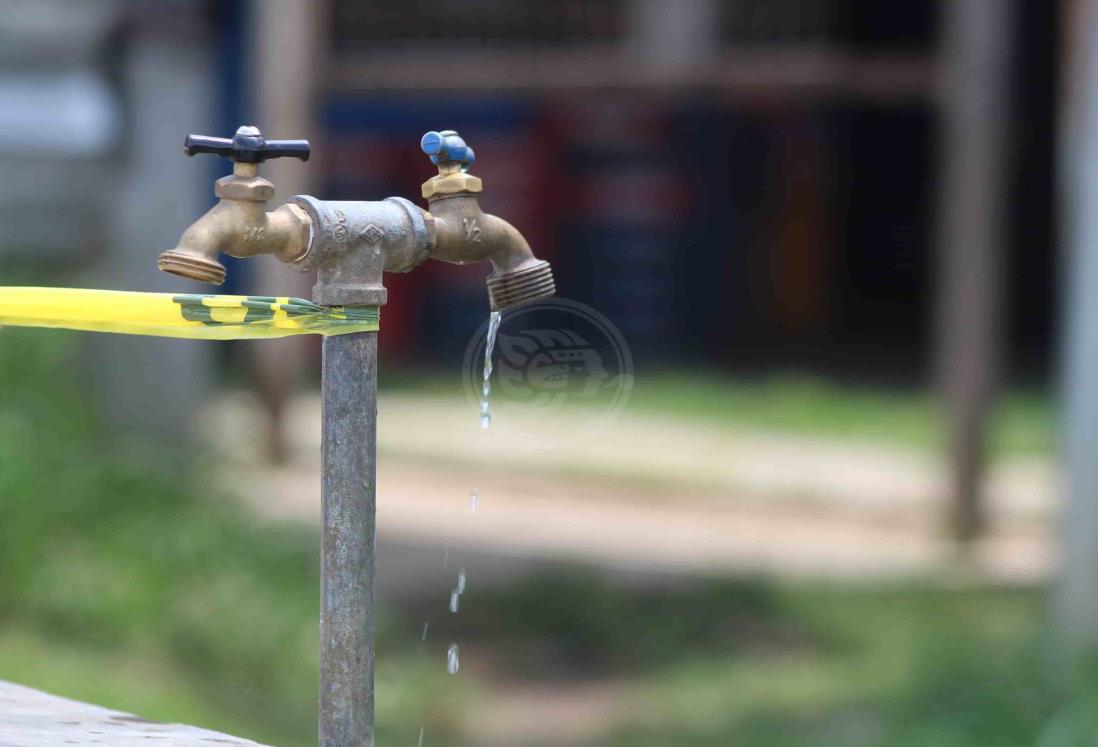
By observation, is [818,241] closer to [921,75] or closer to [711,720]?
[921,75]

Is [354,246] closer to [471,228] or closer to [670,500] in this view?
[471,228]

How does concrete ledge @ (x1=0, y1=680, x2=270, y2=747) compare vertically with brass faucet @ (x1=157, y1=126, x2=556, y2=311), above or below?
below

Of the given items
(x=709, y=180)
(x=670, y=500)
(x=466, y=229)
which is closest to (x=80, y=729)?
(x=466, y=229)

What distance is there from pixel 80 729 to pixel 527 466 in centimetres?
594

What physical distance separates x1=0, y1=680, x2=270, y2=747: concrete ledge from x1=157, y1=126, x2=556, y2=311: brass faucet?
0.46 metres

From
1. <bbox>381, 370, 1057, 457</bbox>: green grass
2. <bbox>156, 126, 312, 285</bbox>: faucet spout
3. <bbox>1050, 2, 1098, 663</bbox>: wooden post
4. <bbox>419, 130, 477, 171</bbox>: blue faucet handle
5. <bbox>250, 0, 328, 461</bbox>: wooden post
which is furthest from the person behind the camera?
<bbox>381, 370, 1057, 457</bbox>: green grass

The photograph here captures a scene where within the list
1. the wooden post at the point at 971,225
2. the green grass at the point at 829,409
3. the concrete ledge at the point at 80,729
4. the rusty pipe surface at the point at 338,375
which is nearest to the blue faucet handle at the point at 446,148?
the rusty pipe surface at the point at 338,375

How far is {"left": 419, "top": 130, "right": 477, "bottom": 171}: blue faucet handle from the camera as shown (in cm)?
169

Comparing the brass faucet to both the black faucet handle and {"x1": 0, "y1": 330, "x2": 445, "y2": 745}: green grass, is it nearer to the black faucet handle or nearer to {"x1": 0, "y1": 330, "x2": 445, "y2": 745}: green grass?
the black faucet handle

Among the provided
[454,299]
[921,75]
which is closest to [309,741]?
[921,75]

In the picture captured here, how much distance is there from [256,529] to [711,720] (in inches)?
63.2

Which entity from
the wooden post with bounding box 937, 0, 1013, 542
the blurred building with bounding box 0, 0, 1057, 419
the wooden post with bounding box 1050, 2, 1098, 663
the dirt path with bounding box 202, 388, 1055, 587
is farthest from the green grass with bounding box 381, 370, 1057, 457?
the wooden post with bounding box 1050, 2, 1098, 663

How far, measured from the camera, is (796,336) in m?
10.9

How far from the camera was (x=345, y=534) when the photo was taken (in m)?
1.56
